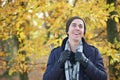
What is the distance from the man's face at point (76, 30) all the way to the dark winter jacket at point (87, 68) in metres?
0.18

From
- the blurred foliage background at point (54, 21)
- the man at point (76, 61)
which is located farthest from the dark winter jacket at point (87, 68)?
the blurred foliage background at point (54, 21)

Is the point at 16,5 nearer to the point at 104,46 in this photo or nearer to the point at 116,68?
the point at 104,46

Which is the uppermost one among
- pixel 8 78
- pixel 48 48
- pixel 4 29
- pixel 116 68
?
pixel 4 29

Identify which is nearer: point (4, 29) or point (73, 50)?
point (73, 50)

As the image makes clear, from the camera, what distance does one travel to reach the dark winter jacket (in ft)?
10.2

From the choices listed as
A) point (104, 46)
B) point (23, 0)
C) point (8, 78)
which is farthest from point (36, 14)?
point (8, 78)

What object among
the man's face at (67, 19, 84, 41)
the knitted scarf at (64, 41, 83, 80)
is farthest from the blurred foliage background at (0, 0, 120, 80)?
the knitted scarf at (64, 41, 83, 80)

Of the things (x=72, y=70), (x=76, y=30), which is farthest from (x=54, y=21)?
(x=72, y=70)

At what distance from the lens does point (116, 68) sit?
269 inches

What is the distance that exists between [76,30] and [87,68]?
0.45m

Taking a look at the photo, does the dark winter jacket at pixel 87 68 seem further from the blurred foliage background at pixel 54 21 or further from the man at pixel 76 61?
the blurred foliage background at pixel 54 21

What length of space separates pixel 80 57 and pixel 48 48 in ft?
10.9

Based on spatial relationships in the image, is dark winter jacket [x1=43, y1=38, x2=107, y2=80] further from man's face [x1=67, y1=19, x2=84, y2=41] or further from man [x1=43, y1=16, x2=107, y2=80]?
man's face [x1=67, y1=19, x2=84, y2=41]

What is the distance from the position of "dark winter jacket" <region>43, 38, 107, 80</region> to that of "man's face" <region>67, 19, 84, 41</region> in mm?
175
